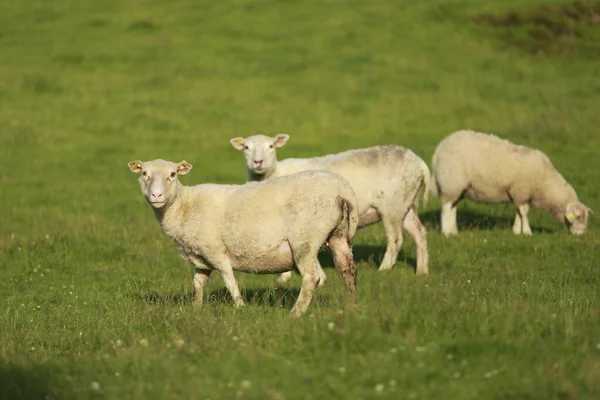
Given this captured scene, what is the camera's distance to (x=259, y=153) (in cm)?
1431

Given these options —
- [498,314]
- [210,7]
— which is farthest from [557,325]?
[210,7]

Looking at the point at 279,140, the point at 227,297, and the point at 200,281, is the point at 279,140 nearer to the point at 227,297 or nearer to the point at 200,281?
the point at 227,297

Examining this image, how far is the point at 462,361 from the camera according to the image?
23.4 ft

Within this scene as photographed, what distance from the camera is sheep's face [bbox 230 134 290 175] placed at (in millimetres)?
14148

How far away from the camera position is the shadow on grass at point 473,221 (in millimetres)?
17766

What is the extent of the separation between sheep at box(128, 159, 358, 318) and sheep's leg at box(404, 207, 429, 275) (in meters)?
3.72

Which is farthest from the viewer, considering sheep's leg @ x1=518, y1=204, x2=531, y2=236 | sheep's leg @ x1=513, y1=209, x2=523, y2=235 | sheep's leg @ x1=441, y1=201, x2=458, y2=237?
sheep's leg @ x1=441, y1=201, x2=458, y2=237

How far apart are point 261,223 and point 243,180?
14.2m

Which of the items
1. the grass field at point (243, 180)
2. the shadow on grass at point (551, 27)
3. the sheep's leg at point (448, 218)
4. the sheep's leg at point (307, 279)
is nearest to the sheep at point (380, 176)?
the grass field at point (243, 180)

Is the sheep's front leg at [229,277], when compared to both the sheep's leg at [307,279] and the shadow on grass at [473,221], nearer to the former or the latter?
the sheep's leg at [307,279]

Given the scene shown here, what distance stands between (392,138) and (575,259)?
15.0 m

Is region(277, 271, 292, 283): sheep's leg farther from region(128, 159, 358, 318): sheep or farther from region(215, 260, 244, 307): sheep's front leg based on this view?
region(215, 260, 244, 307): sheep's front leg

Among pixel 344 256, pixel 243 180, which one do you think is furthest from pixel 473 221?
pixel 344 256

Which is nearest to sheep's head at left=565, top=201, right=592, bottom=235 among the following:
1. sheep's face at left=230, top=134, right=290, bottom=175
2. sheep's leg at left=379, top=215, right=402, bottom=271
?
sheep's leg at left=379, top=215, right=402, bottom=271
